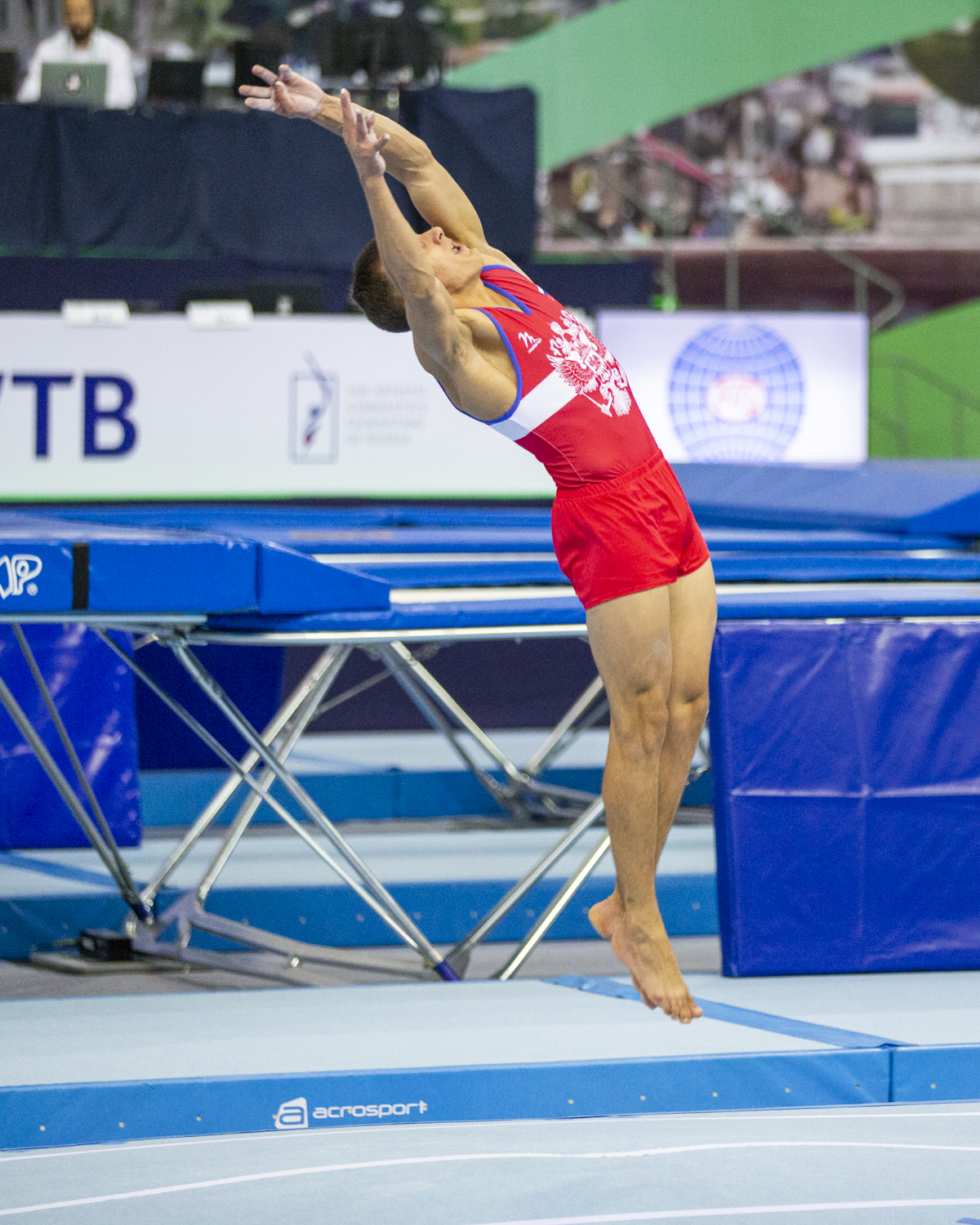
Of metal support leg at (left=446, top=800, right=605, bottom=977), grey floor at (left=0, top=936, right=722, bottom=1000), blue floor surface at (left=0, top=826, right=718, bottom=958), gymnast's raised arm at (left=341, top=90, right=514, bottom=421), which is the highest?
gymnast's raised arm at (left=341, top=90, right=514, bottom=421)

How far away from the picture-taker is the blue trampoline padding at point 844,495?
5383 mm

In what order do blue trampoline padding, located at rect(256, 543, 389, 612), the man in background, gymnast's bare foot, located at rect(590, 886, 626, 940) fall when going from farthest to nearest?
the man in background
blue trampoline padding, located at rect(256, 543, 389, 612)
gymnast's bare foot, located at rect(590, 886, 626, 940)

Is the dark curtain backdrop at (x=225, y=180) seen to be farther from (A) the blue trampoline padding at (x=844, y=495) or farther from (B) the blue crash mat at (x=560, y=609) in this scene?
(B) the blue crash mat at (x=560, y=609)

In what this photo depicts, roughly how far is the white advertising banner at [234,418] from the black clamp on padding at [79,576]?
438cm

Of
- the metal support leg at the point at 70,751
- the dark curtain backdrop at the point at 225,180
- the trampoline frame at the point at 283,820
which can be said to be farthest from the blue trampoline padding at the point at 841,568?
the dark curtain backdrop at the point at 225,180

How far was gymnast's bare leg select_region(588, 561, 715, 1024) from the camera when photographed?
9.65ft

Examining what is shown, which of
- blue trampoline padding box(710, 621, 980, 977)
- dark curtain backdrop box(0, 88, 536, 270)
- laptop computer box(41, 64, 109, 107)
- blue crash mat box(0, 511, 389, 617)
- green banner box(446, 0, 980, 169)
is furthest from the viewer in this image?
green banner box(446, 0, 980, 169)

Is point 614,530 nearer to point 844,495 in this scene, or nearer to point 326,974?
point 326,974

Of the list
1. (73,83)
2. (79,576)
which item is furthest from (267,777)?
(73,83)

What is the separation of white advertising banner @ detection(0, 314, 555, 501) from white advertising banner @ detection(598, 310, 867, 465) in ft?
2.87

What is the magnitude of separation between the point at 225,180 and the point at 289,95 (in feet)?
21.2

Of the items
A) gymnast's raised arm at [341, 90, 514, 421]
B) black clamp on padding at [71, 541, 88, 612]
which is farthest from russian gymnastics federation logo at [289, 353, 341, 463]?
gymnast's raised arm at [341, 90, 514, 421]

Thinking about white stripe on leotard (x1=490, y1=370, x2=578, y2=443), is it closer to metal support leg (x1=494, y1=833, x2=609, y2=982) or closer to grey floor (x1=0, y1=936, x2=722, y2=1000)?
metal support leg (x1=494, y1=833, x2=609, y2=982)

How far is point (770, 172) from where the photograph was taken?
11734 millimetres
